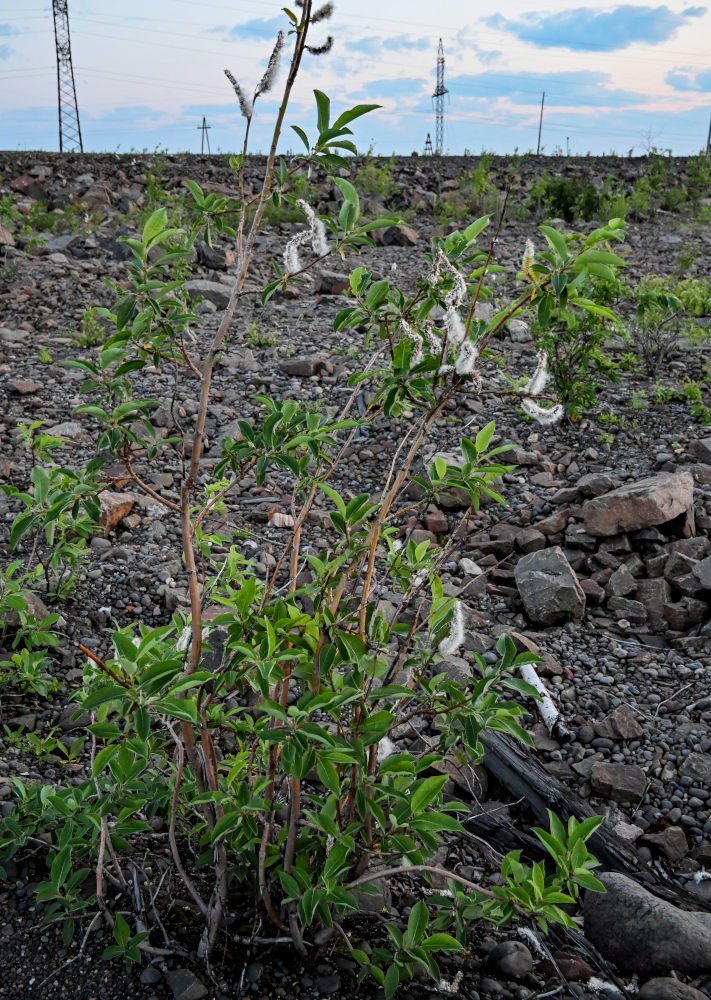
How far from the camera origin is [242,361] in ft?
18.9

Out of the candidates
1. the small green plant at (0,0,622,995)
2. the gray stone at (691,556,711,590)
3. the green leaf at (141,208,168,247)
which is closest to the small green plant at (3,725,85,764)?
the small green plant at (0,0,622,995)

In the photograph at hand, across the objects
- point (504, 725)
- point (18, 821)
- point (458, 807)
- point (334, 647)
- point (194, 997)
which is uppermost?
point (334, 647)

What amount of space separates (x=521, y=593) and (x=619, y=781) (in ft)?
3.38

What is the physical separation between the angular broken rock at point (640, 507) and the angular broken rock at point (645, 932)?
1.88 meters

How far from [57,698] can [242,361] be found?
11.4 ft

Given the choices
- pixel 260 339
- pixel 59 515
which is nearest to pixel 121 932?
pixel 59 515

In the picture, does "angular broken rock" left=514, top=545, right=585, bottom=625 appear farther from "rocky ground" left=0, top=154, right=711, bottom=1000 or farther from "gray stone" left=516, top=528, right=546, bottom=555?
"gray stone" left=516, top=528, right=546, bottom=555

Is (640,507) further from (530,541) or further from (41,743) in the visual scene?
(41,743)

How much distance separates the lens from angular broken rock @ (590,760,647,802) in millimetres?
2551

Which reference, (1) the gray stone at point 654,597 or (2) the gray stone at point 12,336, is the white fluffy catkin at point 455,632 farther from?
(2) the gray stone at point 12,336

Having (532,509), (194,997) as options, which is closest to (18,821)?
(194,997)

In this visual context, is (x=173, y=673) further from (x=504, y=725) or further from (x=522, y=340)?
(x=522, y=340)

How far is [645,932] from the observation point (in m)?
1.93

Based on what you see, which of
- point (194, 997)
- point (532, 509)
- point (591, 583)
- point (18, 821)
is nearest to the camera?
point (194, 997)
